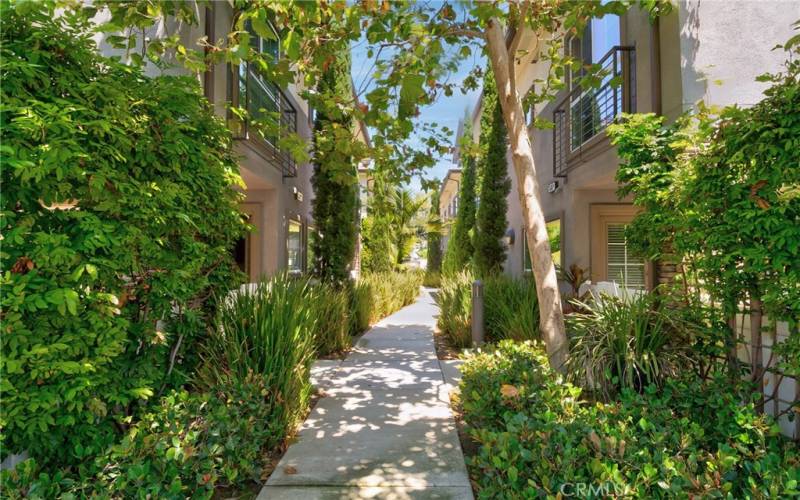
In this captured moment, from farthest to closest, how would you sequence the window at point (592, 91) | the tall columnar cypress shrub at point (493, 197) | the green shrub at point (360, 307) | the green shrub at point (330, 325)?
the tall columnar cypress shrub at point (493, 197), the green shrub at point (360, 307), the window at point (592, 91), the green shrub at point (330, 325)

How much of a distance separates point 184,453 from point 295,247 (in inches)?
359

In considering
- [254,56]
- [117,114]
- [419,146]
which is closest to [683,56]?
[419,146]

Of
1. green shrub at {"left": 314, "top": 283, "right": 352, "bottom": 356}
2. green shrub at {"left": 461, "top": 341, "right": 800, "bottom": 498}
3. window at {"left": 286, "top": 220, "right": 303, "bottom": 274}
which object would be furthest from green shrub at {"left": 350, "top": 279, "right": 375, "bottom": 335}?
green shrub at {"left": 461, "top": 341, "right": 800, "bottom": 498}

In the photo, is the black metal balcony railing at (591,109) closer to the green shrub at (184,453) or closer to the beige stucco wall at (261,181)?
the beige stucco wall at (261,181)

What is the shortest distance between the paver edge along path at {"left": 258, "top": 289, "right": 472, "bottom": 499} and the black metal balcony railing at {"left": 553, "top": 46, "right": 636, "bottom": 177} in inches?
207

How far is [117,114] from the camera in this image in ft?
8.29

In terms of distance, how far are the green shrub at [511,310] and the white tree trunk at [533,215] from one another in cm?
221

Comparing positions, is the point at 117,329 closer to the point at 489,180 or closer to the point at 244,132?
the point at 244,132

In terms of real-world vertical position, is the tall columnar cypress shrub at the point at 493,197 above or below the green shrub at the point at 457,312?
above

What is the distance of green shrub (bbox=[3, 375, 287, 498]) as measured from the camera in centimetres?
220

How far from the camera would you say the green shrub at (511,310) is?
20.8ft

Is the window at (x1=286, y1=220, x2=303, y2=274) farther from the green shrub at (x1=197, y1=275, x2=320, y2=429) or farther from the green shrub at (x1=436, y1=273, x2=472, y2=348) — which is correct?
the green shrub at (x1=197, y1=275, x2=320, y2=429)

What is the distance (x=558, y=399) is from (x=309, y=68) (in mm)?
4591

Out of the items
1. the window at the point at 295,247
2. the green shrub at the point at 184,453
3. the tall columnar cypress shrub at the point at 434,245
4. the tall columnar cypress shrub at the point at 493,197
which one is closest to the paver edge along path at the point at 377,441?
the green shrub at the point at 184,453
